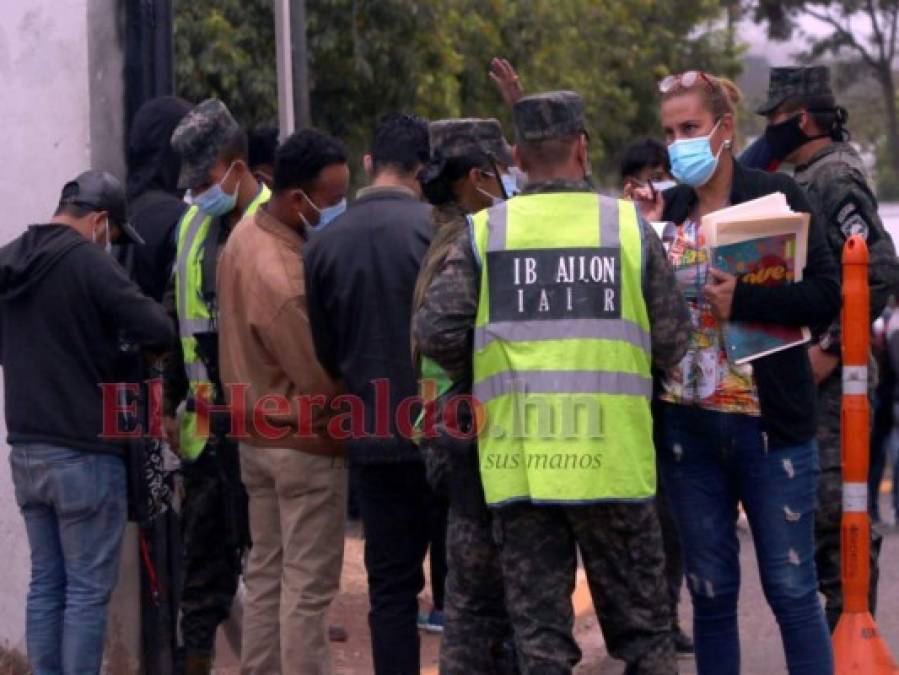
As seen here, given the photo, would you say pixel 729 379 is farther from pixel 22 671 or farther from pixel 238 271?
pixel 22 671

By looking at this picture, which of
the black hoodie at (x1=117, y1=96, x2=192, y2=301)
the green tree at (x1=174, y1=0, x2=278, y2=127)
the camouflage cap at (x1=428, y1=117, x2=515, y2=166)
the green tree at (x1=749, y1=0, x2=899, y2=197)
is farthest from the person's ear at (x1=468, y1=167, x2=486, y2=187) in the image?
the green tree at (x1=749, y1=0, x2=899, y2=197)

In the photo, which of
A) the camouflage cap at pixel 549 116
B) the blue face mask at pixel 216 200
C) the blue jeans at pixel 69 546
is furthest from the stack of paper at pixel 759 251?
the blue jeans at pixel 69 546

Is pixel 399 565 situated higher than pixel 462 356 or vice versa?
pixel 462 356

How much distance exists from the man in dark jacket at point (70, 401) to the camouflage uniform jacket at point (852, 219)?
227 cm

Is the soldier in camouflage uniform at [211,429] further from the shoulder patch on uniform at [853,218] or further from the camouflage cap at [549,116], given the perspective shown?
the shoulder patch on uniform at [853,218]

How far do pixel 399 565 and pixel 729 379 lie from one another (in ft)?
4.31

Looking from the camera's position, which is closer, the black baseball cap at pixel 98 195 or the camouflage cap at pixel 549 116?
the camouflage cap at pixel 549 116

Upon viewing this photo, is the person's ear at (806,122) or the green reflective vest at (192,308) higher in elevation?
the person's ear at (806,122)

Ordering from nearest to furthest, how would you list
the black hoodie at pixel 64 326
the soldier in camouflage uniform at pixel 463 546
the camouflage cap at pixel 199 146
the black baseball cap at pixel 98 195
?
1. the soldier in camouflage uniform at pixel 463 546
2. the black hoodie at pixel 64 326
3. the black baseball cap at pixel 98 195
4. the camouflage cap at pixel 199 146

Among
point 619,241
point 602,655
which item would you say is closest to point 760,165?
point 619,241

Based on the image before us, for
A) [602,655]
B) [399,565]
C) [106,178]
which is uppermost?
[106,178]

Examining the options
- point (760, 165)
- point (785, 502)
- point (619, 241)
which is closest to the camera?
point (619, 241)

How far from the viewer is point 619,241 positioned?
14.9ft

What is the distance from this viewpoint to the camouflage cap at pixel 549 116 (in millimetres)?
4617
